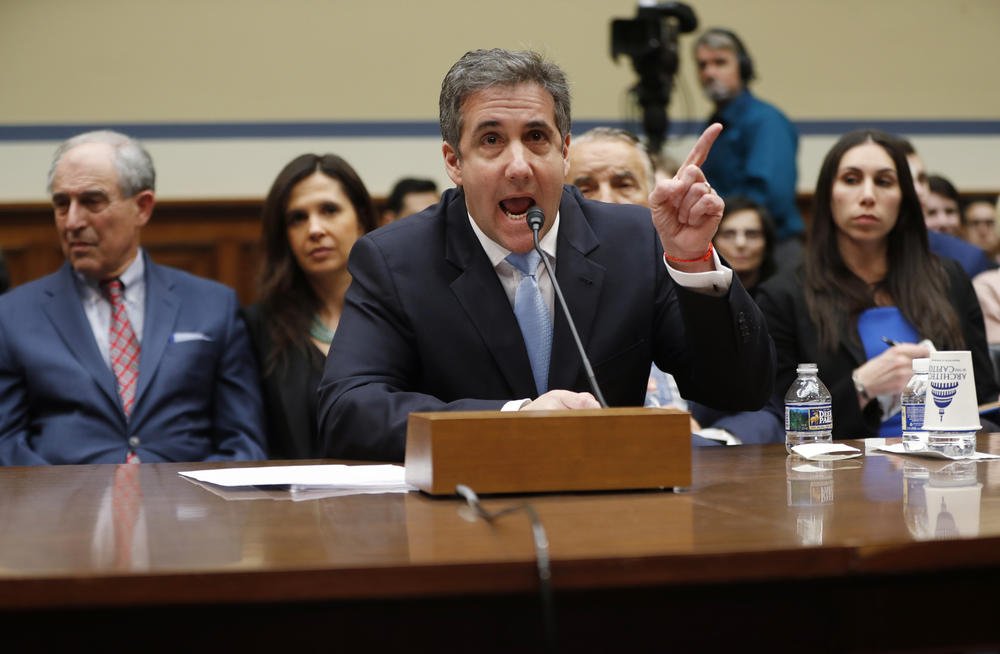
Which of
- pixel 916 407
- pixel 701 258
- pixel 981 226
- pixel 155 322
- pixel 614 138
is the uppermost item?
pixel 614 138

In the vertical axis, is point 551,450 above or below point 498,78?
below

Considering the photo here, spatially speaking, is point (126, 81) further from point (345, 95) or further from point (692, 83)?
point (692, 83)

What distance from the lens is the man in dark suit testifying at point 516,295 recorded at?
172 centimetres

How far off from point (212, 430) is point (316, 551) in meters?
1.77

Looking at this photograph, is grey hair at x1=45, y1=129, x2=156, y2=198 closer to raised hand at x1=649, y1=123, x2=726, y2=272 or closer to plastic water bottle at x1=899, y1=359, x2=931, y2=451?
raised hand at x1=649, y1=123, x2=726, y2=272

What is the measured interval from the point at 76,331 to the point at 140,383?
19cm

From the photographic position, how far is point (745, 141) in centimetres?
447

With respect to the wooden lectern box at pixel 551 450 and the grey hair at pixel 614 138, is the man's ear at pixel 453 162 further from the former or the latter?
the grey hair at pixel 614 138

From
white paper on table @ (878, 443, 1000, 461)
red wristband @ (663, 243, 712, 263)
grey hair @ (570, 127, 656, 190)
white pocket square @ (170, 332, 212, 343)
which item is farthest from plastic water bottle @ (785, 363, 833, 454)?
white pocket square @ (170, 332, 212, 343)

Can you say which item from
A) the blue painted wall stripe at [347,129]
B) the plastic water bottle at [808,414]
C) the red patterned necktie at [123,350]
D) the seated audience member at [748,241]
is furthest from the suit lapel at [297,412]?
the blue painted wall stripe at [347,129]

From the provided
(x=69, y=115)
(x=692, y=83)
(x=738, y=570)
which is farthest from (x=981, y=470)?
(x=69, y=115)

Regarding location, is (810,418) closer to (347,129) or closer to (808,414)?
(808,414)

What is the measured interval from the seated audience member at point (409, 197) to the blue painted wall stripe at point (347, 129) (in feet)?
4.01

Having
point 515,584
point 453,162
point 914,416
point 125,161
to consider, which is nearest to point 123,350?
point 125,161
